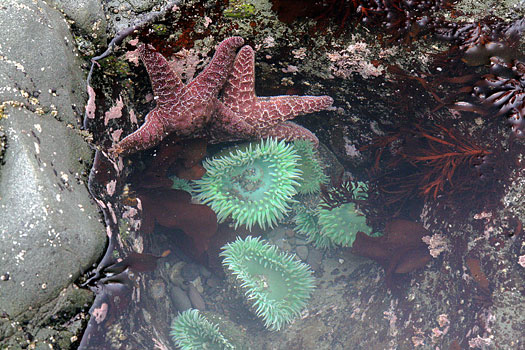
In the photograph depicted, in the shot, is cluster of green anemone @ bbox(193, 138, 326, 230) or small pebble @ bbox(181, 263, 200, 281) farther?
small pebble @ bbox(181, 263, 200, 281)

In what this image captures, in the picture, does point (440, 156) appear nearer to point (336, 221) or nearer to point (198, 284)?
point (336, 221)

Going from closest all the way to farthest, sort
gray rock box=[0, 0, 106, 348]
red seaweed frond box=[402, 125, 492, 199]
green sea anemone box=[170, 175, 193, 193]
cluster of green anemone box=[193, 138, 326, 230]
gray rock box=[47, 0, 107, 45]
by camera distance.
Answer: gray rock box=[0, 0, 106, 348] → gray rock box=[47, 0, 107, 45] → red seaweed frond box=[402, 125, 492, 199] → cluster of green anemone box=[193, 138, 326, 230] → green sea anemone box=[170, 175, 193, 193]

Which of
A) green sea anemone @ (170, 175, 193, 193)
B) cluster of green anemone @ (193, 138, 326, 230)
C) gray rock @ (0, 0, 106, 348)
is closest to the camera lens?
gray rock @ (0, 0, 106, 348)

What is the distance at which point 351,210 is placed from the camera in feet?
14.1

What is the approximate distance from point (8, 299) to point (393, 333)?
368cm

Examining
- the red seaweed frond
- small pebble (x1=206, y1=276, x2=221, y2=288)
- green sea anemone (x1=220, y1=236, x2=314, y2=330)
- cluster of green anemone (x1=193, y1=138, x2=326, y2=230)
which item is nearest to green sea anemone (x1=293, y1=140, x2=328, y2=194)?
cluster of green anemone (x1=193, y1=138, x2=326, y2=230)

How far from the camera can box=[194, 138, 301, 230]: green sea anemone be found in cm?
369

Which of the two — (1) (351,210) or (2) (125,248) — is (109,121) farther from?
(1) (351,210)

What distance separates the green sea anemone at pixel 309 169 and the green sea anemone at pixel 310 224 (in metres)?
0.24

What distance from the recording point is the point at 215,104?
10.8 ft

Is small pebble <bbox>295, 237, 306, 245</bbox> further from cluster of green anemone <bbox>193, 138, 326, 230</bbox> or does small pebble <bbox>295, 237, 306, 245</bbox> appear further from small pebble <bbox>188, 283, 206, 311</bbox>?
small pebble <bbox>188, 283, 206, 311</bbox>

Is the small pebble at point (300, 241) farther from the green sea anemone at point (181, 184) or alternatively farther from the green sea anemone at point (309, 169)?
the green sea anemone at point (181, 184)

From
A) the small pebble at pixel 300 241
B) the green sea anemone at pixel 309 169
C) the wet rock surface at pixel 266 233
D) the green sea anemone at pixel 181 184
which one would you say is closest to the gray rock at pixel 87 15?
the wet rock surface at pixel 266 233

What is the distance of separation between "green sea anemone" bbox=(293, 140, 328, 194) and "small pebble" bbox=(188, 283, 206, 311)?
1.70 meters
